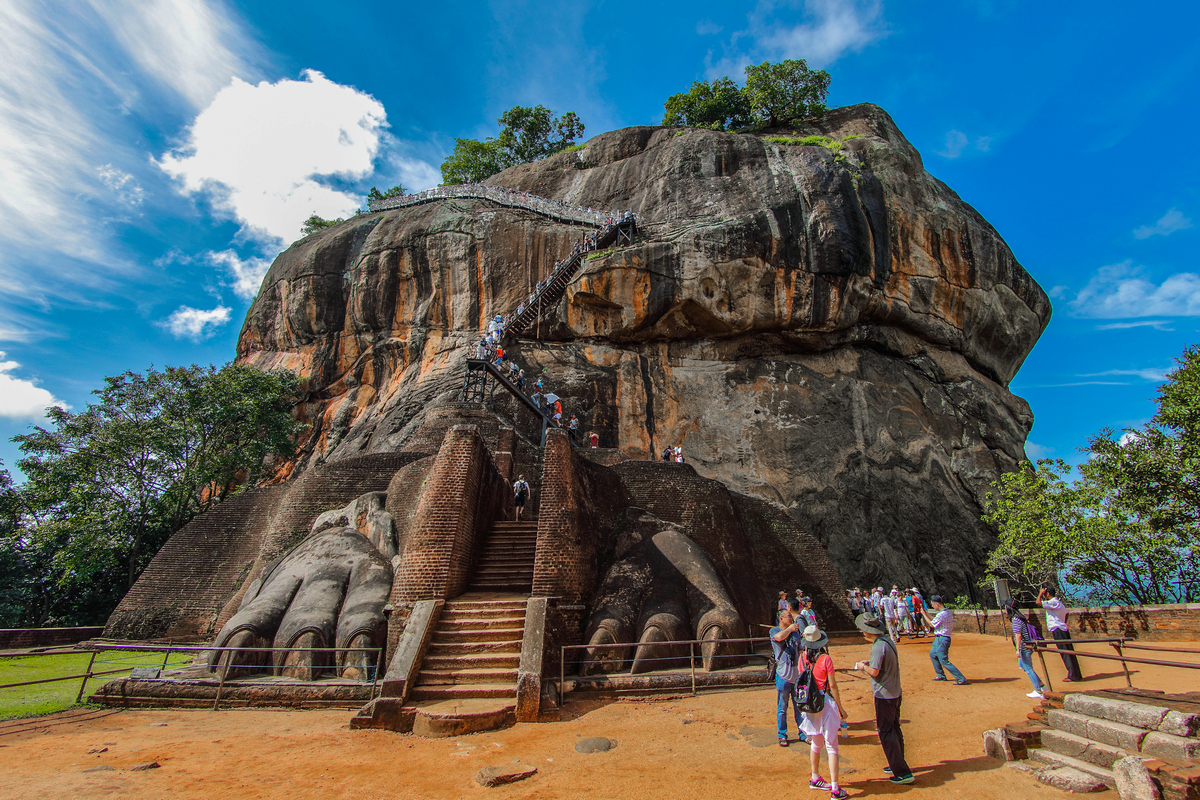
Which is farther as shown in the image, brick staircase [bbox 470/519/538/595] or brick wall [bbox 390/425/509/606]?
brick staircase [bbox 470/519/538/595]

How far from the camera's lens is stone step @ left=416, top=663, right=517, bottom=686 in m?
7.19

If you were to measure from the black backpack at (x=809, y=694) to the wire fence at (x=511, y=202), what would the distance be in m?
24.1

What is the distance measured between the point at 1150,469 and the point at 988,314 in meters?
15.1

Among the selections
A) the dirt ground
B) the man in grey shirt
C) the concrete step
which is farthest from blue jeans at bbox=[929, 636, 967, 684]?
the man in grey shirt

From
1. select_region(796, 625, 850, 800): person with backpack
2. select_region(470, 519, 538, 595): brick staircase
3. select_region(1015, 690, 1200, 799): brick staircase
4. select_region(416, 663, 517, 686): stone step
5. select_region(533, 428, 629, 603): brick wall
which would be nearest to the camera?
select_region(1015, 690, 1200, 799): brick staircase

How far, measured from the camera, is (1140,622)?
36.5 feet

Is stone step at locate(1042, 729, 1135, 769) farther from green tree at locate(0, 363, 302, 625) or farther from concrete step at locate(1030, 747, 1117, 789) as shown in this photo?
green tree at locate(0, 363, 302, 625)

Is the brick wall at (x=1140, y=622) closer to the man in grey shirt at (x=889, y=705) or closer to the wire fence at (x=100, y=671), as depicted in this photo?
the man in grey shirt at (x=889, y=705)

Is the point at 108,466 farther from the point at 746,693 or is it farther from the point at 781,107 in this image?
the point at 781,107

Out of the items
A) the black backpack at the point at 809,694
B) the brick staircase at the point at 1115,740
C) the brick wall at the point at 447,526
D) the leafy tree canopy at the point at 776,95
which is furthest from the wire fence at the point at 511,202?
the brick staircase at the point at 1115,740

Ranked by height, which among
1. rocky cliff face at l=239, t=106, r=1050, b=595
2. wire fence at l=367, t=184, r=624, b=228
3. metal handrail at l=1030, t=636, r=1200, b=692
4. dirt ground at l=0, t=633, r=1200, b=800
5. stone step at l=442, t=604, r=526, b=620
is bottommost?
dirt ground at l=0, t=633, r=1200, b=800

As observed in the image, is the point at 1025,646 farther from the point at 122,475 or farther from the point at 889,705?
the point at 122,475

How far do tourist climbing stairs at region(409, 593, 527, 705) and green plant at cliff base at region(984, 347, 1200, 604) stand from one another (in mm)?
14954

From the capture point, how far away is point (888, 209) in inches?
995
